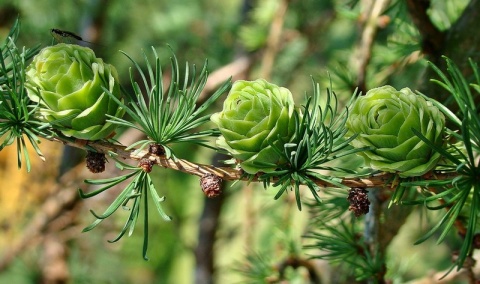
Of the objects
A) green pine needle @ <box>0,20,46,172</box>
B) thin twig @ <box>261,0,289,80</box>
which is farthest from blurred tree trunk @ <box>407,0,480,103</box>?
thin twig @ <box>261,0,289,80</box>

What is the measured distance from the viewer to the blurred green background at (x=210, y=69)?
560mm

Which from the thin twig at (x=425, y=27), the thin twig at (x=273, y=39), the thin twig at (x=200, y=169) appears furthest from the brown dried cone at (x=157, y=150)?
the thin twig at (x=273, y=39)

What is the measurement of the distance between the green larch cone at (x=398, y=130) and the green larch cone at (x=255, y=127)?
0.03m

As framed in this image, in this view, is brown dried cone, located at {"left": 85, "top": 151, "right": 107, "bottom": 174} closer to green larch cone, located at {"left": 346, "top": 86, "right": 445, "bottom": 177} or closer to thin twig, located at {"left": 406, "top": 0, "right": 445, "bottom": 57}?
green larch cone, located at {"left": 346, "top": 86, "right": 445, "bottom": 177}

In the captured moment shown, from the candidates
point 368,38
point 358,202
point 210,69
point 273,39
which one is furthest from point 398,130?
point 210,69

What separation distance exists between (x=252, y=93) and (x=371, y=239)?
0.55 ft

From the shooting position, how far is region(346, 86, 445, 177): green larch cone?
22cm

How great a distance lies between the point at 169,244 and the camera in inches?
52.8

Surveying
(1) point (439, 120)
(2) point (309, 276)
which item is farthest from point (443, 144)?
(2) point (309, 276)

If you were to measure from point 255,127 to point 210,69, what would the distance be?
625 millimetres

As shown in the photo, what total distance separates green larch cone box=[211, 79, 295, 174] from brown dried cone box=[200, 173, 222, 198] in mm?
13

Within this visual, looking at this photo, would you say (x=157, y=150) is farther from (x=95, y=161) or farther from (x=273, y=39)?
(x=273, y=39)

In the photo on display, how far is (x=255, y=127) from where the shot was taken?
9.0 inches

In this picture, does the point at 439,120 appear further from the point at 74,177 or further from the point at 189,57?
the point at 189,57
